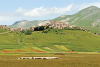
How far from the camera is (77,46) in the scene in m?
192

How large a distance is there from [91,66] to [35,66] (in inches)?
608

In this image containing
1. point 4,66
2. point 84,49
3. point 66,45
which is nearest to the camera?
point 4,66

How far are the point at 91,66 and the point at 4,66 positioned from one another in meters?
23.7

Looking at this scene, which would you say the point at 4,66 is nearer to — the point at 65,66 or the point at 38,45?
the point at 65,66

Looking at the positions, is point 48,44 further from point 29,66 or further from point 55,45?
point 29,66

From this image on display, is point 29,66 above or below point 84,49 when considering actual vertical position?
above

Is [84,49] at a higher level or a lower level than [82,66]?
lower

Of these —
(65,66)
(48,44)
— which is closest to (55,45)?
(48,44)

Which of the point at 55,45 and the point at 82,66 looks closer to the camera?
the point at 82,66

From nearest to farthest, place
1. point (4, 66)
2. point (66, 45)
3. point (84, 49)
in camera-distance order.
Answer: point (4, 66) → point (84, 49) → point (66, 45)

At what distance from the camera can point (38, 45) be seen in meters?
194

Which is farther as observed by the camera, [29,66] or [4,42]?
[4,42]

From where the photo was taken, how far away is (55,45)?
19662 centimetres

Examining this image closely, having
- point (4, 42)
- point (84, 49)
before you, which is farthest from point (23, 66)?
point (4, 42)
